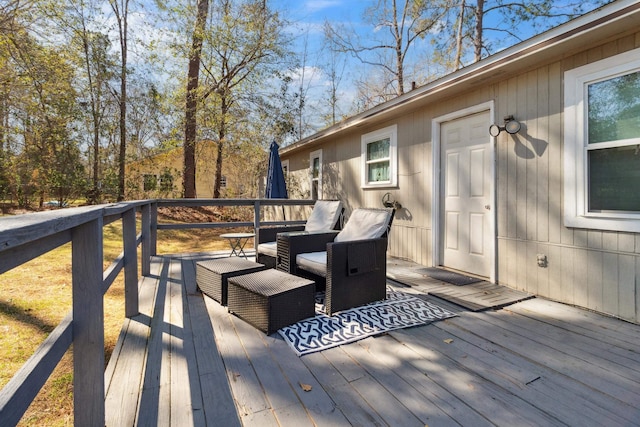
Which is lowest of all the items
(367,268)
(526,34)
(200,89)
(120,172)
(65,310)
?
(65,310)

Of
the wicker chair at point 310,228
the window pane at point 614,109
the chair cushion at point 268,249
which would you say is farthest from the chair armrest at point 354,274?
the window pane at point 614,109

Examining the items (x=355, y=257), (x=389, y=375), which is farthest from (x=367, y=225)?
(x=389, y=375)

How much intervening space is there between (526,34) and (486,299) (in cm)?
914

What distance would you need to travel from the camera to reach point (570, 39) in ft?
8.92

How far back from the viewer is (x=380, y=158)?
18.4 feet

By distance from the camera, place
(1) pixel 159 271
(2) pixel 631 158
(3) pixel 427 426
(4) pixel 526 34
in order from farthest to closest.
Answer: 1. (4) pixel 526 34
2. (1) pixel 159 271
3. (2) pixel 631 158
4. (3) pixel 427 426

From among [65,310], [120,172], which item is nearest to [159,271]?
[65,310]

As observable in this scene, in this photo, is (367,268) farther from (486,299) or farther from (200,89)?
(200,89)

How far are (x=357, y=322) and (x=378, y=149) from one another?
3770 millimetres

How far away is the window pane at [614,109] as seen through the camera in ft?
8.60

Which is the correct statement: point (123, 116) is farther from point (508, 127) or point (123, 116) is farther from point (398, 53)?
point (508, 127)

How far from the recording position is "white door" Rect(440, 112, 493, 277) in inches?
Result: 151

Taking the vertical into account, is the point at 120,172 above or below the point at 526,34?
below

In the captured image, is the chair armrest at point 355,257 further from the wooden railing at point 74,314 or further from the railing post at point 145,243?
the railing post at point 145,243
